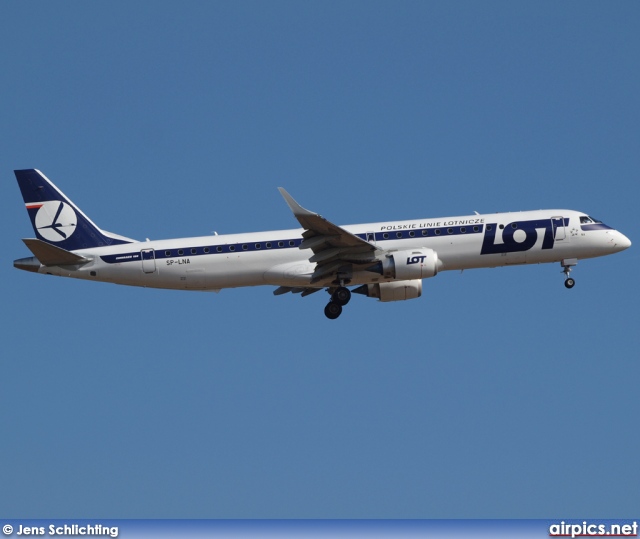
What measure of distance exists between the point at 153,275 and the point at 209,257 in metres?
3.13

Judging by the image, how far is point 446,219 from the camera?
58688mm

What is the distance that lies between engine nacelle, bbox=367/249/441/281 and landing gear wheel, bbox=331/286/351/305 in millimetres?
3013

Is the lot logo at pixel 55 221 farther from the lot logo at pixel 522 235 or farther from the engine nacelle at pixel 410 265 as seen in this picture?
the lot logo at pixel 522 235

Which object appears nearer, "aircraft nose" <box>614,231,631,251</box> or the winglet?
the winglet

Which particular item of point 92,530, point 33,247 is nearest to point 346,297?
point 33,247

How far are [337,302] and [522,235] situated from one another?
10.4 m

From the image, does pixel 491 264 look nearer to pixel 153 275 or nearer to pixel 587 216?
pixel 587 216

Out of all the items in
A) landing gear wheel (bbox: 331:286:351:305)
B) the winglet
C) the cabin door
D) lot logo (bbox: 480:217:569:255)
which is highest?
lot logo (bbox: 480:217:569:255)

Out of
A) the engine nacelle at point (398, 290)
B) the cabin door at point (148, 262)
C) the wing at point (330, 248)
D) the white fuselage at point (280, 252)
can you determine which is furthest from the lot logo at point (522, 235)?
the cabin door at point (148, 262)

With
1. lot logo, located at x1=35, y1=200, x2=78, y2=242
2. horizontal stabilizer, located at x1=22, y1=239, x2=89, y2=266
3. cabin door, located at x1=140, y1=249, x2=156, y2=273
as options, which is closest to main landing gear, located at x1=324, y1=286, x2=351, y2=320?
cabin door, located at x1=140, y1=249, x2=156, y2=273

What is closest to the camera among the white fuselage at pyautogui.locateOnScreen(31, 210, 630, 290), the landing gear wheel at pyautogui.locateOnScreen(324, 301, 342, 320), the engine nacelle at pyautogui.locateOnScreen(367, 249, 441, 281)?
the engine nacelle at pyautogui.locateOnScreen(367, 249, 441, 281)

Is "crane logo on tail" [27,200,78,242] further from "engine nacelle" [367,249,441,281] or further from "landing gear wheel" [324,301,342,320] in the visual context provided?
"engine nacelle" [367,249,441,281]

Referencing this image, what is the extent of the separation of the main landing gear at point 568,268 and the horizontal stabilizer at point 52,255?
25.5 metres

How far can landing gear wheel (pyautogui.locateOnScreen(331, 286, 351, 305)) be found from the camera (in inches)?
2333
